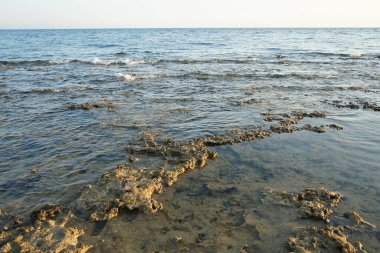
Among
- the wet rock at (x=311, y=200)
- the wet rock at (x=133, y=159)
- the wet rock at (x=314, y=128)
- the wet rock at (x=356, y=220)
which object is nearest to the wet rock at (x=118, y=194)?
the wet rock at (x=133, y=159)

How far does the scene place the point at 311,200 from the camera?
624cm

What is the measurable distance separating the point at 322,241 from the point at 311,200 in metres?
1.21

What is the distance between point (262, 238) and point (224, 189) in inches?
62.3

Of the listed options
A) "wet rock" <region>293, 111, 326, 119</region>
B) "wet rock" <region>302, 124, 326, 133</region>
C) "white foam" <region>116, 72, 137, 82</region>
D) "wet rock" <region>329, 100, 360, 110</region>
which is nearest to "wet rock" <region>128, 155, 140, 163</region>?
"wet rock" <region>302, 124, 326, 133</region>

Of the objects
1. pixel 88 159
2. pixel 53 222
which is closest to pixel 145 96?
pixel 88 159

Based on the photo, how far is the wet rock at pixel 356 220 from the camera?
548cm

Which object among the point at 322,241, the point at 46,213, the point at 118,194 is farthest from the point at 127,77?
the point at 322,241

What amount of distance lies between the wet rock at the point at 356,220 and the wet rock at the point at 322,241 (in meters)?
0.33

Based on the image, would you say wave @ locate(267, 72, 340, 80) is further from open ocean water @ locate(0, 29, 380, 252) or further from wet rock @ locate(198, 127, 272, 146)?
wet rock @ locate(198, 127, 272, 146)

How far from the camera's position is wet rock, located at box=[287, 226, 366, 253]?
4.95m

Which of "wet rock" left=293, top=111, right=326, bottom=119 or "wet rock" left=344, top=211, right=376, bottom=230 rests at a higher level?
"wet rock" left=344, top=211, right=376, bottom=230

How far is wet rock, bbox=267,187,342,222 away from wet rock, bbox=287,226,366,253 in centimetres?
41

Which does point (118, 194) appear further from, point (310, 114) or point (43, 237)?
point (310, 114)

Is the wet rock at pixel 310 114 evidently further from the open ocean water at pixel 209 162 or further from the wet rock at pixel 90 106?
the wet rock at pixel 90 106
